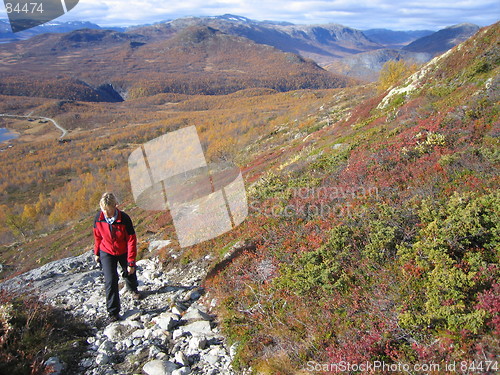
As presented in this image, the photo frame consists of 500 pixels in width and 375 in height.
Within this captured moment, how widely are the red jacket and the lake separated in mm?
177789

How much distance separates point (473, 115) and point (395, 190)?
16.2 ft

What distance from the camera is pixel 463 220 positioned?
4793 mm

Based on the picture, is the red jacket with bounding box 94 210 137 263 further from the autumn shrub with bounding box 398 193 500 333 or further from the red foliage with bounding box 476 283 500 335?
the red foliage with bounding box 476 283 500 335

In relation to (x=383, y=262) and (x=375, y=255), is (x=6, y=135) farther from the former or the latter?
(x=383, y=262)

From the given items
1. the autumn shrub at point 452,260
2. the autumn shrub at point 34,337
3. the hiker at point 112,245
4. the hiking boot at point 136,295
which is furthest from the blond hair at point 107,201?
the autumn shrub at point 452,260

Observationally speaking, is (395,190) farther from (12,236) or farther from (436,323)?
(12,236)

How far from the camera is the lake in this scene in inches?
5620

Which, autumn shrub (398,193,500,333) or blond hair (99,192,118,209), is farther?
blond hair (99,192,118,209)

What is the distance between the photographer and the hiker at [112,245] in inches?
229

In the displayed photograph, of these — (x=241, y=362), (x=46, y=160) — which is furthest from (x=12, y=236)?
(x=241, y=362)

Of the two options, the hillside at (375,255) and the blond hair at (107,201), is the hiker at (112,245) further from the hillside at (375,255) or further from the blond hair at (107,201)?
the hillside at (375,255)

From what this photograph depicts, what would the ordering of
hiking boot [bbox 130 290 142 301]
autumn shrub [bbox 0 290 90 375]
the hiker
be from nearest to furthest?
autumn shrub [bbox 0 290 90 375] < the hiker < hiking boot [bbox 130 290 142 301]

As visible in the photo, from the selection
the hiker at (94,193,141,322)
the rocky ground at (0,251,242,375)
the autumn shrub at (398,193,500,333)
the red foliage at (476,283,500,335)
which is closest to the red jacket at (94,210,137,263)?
the hiker at (94,193,141,322)

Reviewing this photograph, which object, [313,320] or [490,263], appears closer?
[490,263]
